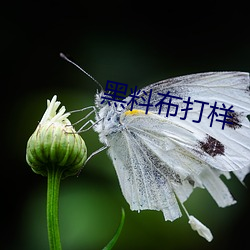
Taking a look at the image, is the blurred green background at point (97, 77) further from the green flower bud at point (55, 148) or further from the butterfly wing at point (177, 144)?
the green flower bud at point (55, 148)

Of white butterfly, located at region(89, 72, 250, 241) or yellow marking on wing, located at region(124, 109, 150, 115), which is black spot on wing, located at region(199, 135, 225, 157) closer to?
white butterfly, located at region(89, 72, 250, 241)

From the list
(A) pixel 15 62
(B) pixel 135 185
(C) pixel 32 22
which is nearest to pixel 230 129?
(B) pixel 135 185

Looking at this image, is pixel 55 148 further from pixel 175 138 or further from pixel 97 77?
pixel 97 77

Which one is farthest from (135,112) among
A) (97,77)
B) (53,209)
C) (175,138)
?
(97,77)

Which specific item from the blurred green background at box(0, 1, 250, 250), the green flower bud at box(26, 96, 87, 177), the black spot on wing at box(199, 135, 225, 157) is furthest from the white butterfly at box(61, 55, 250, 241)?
the blurred green background at box(0, 1, 250, 250)

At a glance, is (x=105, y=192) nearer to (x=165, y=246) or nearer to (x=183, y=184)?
(x=165, y=246)

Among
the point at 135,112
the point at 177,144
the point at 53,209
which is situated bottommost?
the point at 53,209

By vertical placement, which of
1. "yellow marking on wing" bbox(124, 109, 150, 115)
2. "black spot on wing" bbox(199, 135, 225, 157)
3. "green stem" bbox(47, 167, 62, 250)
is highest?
"yellow marking on wing" bbox(124, 109, 150, 115)
